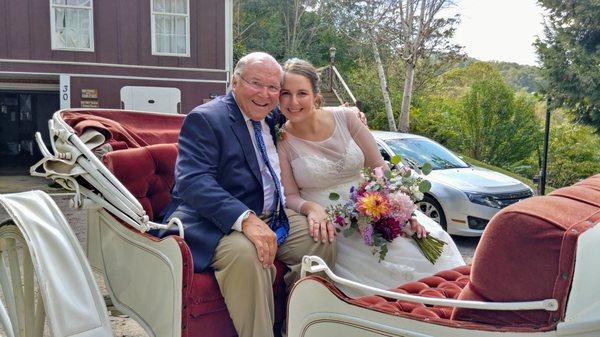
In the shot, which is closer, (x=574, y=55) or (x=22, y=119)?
(x=574, y=55)

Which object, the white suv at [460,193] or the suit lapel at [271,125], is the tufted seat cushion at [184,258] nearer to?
the suit lapel at [271,125]

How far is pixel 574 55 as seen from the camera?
31.8 feet

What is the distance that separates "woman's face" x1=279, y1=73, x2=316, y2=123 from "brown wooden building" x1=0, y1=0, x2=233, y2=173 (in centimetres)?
1175

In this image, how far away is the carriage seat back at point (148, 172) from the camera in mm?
2902

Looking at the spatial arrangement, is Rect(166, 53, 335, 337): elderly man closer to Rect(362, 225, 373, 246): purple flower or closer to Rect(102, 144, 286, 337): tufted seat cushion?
Rect(102, 144, 286, 337): tufted seat cushion

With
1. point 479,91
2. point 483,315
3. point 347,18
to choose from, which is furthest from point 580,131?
point 483,315

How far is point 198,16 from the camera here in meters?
14.2

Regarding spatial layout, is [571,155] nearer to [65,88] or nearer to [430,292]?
[65,88]

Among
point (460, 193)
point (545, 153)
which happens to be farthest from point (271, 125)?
point (545, 153)

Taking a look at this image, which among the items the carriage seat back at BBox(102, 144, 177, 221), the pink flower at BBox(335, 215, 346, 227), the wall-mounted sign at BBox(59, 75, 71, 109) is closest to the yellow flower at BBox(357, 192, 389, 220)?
the pink flower at BBox(335, 215, 346, 227)

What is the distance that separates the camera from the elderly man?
2240 mm

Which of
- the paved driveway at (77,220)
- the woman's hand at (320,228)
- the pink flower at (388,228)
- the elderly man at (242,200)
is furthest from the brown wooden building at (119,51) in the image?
the pink flower at (388,228)

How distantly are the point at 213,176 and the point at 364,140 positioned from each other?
104 centimetres

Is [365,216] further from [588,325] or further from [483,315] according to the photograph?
[588,325]
